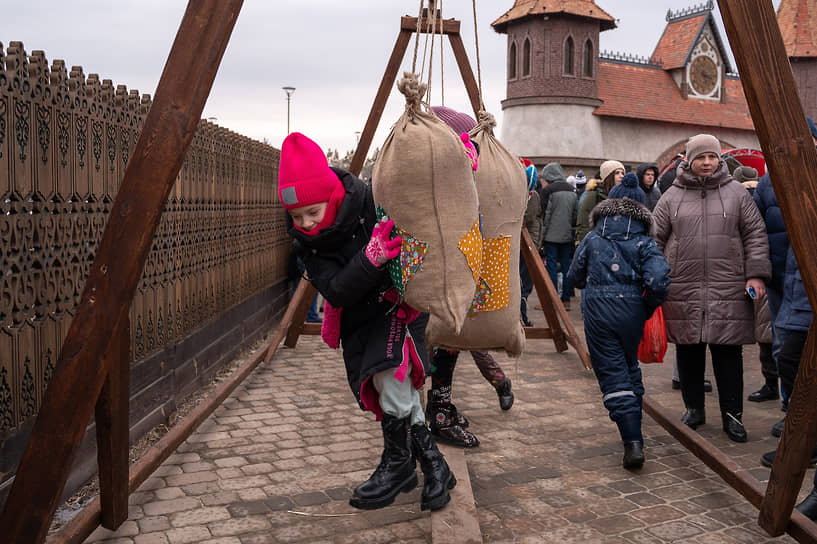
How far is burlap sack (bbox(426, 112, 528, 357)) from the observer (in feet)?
12.2

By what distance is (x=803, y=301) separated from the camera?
441 centimetres

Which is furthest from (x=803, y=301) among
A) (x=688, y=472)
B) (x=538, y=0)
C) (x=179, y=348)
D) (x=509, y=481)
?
(x=538, y=0)

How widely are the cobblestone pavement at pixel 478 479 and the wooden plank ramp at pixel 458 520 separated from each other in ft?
0.57

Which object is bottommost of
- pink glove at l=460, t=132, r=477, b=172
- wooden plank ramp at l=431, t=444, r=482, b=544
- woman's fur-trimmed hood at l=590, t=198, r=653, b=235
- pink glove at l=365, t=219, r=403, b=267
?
wooden plank ramp at l=431, t=444, r=482, b=544

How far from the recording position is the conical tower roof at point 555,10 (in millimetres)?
35844

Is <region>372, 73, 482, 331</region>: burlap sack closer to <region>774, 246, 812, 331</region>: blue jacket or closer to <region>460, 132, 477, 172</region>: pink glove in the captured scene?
<region>460, 132, 477, 172</region>: pink glove

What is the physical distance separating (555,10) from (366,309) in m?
35.1

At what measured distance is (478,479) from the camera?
4.22 meters

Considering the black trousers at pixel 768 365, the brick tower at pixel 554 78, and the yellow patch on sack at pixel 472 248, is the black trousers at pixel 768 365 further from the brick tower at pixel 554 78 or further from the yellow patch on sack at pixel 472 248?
the brick tower at pixel 554 78

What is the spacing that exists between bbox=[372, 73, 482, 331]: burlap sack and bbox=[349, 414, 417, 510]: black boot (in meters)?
0.79

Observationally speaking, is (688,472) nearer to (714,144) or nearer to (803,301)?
(803,301)

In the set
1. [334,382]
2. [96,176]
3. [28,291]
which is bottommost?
[334,382]

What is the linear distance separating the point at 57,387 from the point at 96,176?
193 centimetres

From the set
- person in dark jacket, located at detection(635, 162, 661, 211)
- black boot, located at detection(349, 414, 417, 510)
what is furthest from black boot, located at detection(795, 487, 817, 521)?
person in dark jacket, located at detection(635, 162, 661, 211)
